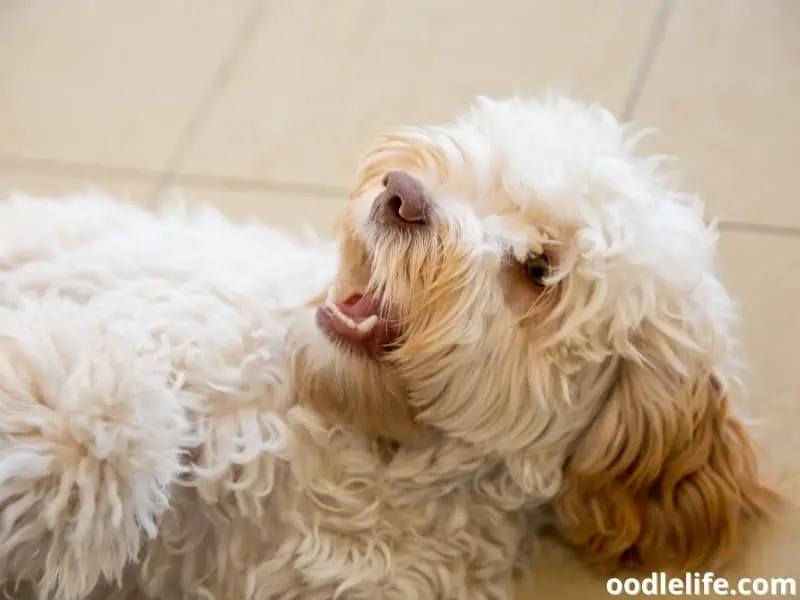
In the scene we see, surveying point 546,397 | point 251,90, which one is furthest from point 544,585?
point 251,90

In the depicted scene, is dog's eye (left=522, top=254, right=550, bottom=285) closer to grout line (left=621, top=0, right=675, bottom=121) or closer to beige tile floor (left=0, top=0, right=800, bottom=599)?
beige tile floor (left=0, top=0, right=800, bottom=599)

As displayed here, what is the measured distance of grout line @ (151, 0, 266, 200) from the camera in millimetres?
1747

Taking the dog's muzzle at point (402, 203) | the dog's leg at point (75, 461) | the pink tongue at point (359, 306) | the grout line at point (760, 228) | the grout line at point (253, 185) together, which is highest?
the grout line at point (253, 185)

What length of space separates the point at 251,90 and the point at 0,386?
939mm

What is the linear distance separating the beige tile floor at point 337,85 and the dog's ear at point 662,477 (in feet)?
1.55

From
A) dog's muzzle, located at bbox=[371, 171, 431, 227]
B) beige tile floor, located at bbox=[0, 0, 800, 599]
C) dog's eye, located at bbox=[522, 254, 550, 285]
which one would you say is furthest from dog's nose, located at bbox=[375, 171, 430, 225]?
beige tile floor, located at bbox=[0, 0, 800, 599]

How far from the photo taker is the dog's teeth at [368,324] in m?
1.06

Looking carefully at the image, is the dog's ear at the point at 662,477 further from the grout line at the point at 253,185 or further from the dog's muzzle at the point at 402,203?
the grout line at the point at 253,185

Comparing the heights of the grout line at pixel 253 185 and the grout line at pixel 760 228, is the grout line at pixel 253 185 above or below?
above

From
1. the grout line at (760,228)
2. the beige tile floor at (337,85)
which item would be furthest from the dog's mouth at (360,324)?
the grout line at (760,228)

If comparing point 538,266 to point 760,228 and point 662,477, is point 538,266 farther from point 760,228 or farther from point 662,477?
point 760,228

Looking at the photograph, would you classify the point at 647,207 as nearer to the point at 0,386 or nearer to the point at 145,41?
the point at 0,386

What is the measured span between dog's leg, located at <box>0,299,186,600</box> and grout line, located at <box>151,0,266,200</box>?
715 millimetres

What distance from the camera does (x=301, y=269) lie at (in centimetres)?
125
